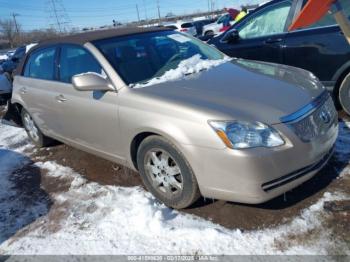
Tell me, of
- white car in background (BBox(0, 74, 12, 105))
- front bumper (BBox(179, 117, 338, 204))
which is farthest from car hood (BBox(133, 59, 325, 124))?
white car in background (BBox(0, 74, 12, 105))

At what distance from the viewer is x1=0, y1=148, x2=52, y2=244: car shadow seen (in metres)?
3.76

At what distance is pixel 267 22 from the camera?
227 inches

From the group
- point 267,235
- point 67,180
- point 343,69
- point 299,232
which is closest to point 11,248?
point 67,180

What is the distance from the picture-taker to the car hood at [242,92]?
296 centimetres

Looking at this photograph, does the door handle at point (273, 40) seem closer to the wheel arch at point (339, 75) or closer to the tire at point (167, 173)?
the wheel arch at point (339, 75)

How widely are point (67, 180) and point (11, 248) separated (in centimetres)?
135

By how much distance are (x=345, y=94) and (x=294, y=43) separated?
3.34ft

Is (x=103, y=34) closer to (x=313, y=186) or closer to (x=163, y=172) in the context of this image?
(x=163, y=172)

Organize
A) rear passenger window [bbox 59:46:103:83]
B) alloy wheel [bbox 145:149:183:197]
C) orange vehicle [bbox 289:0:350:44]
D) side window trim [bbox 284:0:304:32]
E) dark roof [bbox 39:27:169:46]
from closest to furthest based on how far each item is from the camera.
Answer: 1. orange vehicle [bbox 289:0:350:44]
2. alloy wheel [bbox 145:149:183:197]
3. rear passenger window [bbox 59:46:103:83]
4. dark roof [bbox 39:27:169:46]
5. side window trim [bbox 284:0:304:32]

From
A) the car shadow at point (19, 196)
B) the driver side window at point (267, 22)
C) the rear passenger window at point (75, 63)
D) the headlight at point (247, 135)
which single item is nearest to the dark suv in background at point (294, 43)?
the driver side window at point (267, 22)

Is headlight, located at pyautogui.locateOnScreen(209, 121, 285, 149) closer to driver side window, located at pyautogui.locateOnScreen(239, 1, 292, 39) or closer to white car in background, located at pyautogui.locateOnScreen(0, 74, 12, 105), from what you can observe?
driver side window, located at pyautogui.locateOnScreen(239, 1, 292, 39)

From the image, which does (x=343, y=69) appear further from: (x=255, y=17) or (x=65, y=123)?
(x=65, y=123)

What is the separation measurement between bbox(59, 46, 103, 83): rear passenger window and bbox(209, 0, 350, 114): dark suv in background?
280 cm

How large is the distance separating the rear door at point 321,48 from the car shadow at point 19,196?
3.86 meters
